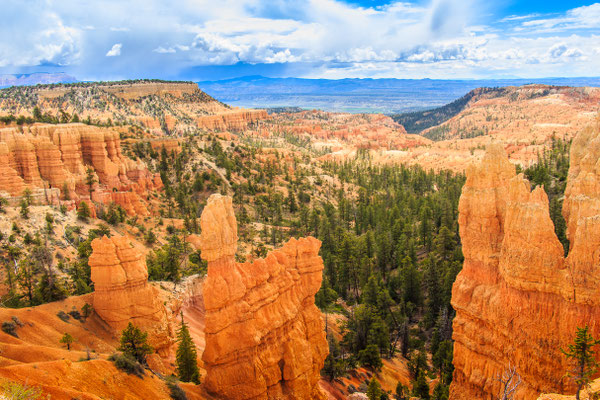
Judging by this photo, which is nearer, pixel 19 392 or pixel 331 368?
pixel 19 392

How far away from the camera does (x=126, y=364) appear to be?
757 inches

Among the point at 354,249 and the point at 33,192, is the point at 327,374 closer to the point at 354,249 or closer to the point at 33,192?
the point at 354,249


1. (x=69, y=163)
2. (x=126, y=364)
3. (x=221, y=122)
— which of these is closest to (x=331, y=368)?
(x=126, y=364)

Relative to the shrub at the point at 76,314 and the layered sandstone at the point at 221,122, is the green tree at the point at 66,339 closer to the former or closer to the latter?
the shrub at the point at 76,314

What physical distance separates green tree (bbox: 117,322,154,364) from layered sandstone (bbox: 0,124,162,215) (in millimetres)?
32132

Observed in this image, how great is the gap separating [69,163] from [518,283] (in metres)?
53.6

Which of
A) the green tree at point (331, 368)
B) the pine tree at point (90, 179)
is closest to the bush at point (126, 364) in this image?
the green tree at point (331, 368)

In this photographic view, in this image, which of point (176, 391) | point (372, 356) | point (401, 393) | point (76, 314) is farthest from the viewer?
point (372, 356)

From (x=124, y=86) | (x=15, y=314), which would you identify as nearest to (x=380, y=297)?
(x=15, y=314)

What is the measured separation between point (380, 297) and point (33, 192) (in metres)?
38.3

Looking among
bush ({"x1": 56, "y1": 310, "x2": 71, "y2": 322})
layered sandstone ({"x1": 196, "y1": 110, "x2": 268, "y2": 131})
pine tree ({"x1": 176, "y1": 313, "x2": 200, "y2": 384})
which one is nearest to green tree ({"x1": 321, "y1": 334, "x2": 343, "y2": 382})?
pine tree ({"x1": 176, "y1": 313, "x2": 200, "y2": 384})

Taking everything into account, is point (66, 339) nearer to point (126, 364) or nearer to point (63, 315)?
point (63, 315)

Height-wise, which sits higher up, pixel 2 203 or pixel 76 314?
pixel 2 203

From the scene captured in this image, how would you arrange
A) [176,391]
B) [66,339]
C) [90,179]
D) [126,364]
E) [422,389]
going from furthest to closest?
[90,179] < [422,389] < [66,339] < [176,391] < [126,364]
